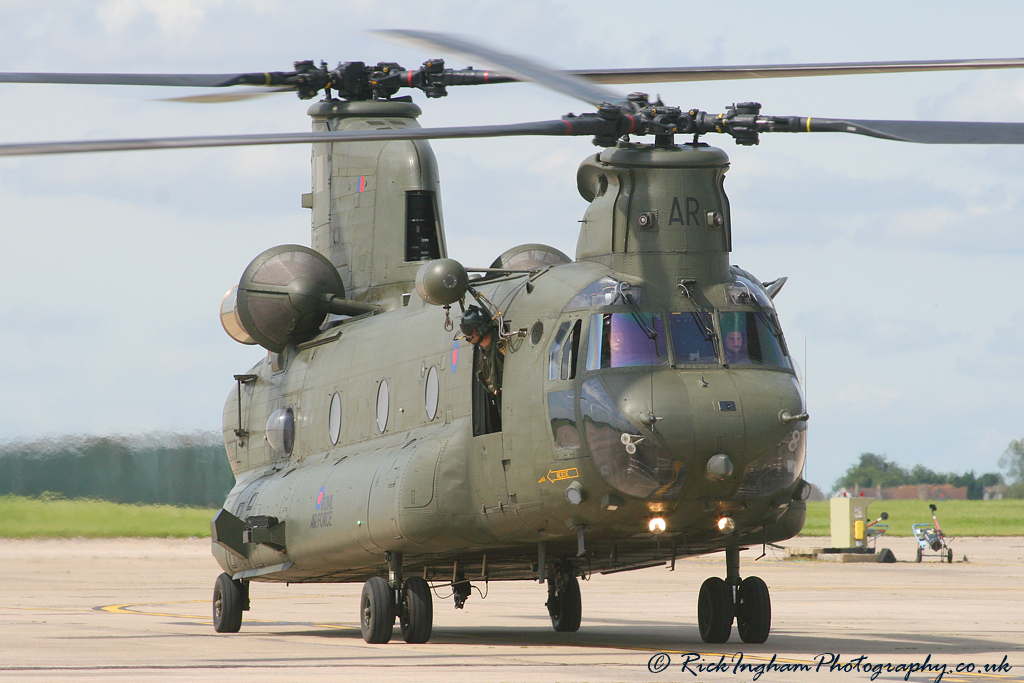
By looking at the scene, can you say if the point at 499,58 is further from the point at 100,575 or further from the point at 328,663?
the point at 100,575

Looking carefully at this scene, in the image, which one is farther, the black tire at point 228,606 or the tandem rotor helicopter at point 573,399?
the black tire at point 228,606

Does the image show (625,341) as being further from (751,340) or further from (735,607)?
(735,607)

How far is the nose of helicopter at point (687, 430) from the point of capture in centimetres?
1320

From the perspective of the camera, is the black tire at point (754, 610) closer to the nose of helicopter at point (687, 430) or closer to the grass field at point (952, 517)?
the nose of helicopter at point (687, 430)

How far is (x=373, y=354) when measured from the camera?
17.8m

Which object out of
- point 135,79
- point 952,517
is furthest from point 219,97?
point 952,517

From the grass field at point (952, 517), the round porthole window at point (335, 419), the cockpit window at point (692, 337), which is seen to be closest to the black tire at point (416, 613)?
the round porthole window at point (335, 419)

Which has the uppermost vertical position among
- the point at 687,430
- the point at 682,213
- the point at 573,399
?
the point at 682,213

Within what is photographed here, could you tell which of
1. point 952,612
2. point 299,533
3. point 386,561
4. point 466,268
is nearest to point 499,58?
point 466,268

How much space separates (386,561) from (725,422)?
495 cm

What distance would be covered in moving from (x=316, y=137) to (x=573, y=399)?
413 cm

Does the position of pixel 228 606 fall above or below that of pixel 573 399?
below

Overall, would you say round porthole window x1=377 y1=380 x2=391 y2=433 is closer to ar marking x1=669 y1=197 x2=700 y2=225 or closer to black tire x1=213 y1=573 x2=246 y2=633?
black tire x1=213 y1=573 x2=246 y2=633

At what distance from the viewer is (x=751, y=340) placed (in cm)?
1395
